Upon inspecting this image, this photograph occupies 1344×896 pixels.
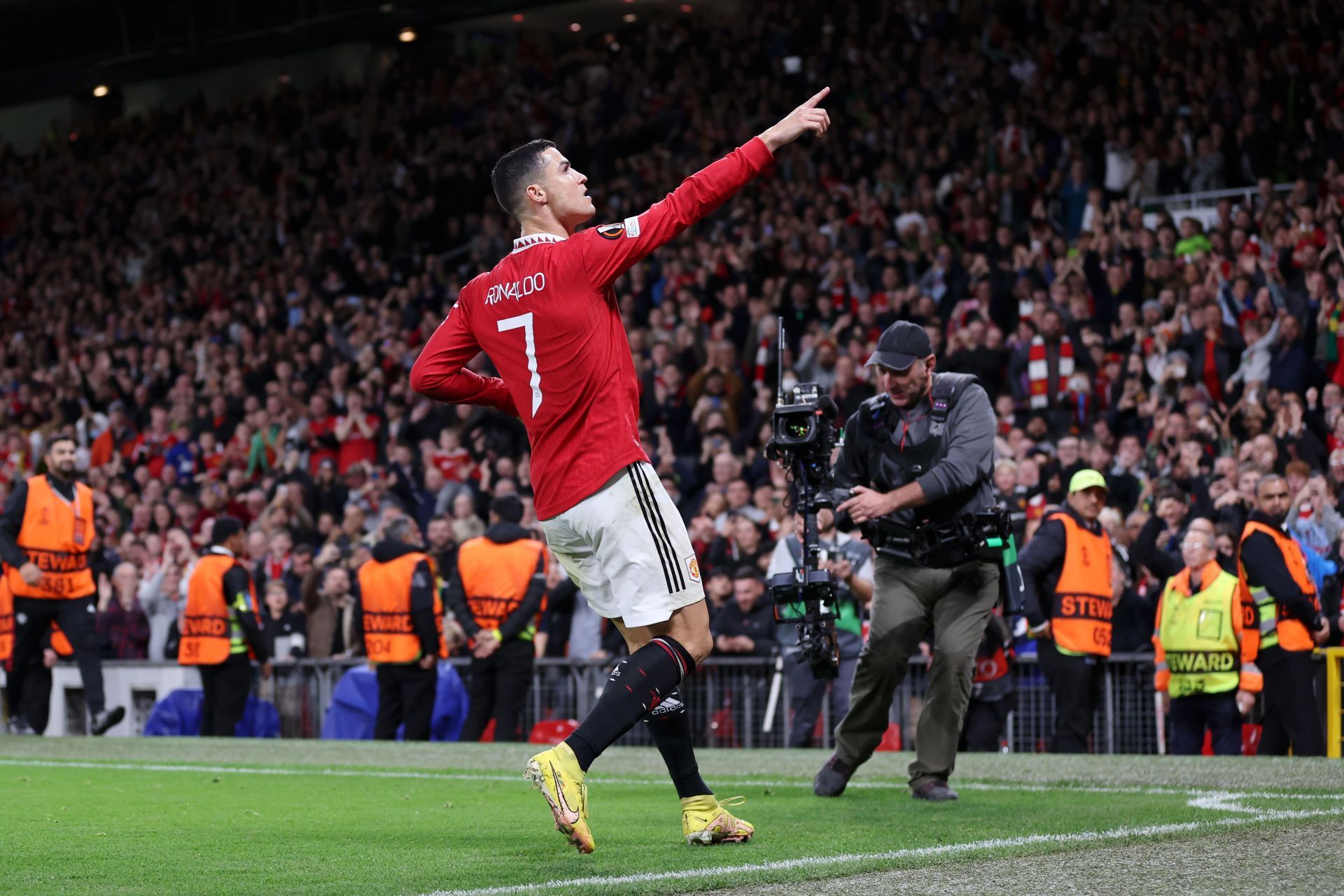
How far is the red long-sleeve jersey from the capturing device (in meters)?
5.43

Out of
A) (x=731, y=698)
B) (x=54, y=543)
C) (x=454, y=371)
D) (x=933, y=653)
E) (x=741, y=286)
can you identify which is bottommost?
(x=731, y=698)

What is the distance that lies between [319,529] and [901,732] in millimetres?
8474

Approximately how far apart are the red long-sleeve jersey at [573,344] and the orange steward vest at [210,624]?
31.2 feet

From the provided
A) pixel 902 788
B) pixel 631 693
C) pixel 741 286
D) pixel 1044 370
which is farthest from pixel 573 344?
pixel 741 286

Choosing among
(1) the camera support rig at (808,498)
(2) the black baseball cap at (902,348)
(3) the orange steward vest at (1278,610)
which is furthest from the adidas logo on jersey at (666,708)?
(3) the orange steward vest at (1278,610)

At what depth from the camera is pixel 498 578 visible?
13.7 metres

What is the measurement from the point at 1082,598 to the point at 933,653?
14.4 ft

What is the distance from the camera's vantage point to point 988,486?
7.33m

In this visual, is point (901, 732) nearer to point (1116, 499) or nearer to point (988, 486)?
point (1116, 499)

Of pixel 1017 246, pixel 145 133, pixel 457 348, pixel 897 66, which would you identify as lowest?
pixel 457 348

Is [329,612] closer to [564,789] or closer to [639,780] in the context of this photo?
[639,780]

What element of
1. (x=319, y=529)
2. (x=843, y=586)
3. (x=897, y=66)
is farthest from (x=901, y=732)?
(x=897, y=66)

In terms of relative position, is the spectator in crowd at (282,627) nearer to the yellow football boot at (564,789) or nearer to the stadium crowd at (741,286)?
the stadium crowd at (741,286)

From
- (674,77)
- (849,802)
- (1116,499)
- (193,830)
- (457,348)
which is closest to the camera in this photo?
(457,348)
